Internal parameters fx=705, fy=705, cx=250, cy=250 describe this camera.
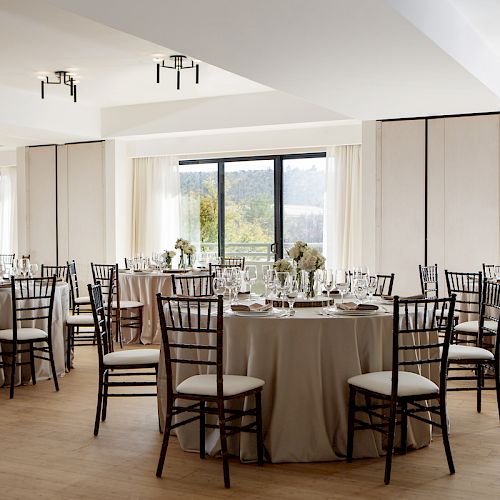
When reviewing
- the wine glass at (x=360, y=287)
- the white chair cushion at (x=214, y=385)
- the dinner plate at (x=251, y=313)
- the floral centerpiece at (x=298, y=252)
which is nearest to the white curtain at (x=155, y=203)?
the floral centerpiece at (x=298, y=252)

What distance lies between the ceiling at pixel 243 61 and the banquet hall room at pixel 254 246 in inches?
1.3

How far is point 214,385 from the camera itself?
13.6 ft

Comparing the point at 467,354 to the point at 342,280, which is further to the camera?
the point at 342,280

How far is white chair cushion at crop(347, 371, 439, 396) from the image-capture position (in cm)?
410

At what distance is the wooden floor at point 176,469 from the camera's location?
3916 mm

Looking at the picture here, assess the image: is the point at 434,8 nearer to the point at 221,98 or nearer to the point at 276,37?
the point at 276,37

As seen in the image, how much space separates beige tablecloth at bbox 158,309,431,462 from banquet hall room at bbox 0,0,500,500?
0.05 feet

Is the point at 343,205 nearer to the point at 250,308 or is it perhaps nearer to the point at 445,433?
the point at 250,308

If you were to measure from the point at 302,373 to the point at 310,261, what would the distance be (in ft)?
3.94

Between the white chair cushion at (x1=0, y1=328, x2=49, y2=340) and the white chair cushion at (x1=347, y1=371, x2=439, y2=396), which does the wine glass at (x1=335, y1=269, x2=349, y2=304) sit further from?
the white chair cushion at (x1=0, y1=328, x2=49, y2=340)

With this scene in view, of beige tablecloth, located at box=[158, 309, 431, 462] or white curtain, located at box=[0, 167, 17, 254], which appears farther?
white curtain, located at box=[0, 167, 17, 254]

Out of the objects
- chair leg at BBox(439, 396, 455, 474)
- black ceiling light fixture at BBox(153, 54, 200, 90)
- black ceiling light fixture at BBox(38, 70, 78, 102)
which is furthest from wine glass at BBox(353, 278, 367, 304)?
black ceiling light fixture at BBox(38, 70, 78, 102)

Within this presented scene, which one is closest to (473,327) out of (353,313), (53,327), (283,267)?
(283,267)

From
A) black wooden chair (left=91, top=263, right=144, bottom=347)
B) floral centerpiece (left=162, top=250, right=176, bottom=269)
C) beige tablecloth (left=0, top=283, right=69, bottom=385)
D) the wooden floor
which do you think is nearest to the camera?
the wooden floor
